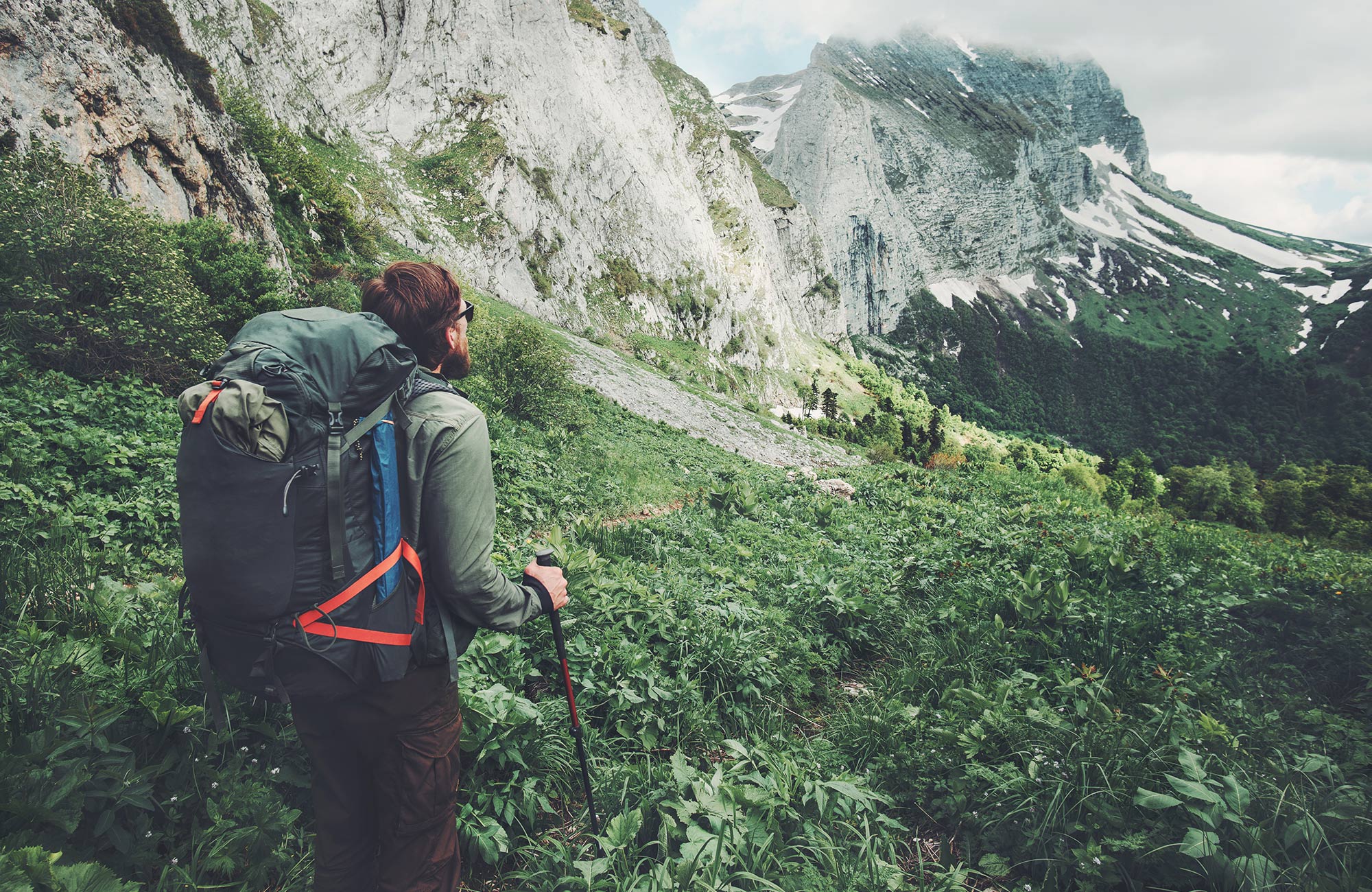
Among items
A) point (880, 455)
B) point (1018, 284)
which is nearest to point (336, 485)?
point (880, 455)

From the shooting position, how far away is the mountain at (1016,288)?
12744 centimetres

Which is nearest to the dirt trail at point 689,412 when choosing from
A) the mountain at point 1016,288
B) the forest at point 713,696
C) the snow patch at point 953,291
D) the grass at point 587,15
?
the forest at point 713,696

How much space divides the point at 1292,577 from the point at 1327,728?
2652 mm

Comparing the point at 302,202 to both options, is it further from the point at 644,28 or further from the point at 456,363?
the point at 644,28

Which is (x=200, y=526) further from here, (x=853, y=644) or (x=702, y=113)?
(x=702, y=113)

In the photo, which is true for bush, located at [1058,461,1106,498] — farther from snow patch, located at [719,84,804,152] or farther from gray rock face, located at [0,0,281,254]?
snow patch, located at [719,84,804,152]

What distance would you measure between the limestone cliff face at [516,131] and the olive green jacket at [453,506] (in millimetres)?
27230

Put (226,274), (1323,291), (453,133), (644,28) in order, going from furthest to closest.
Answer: (1323,291)
(644,28)
(453,133)
(226,274)

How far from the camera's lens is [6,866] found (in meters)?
1.48

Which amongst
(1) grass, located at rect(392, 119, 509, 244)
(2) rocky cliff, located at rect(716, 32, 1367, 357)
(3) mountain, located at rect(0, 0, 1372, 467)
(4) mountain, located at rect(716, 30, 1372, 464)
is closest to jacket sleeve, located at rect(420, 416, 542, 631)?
(3) mountain, located at rect(0, 0, 1372, 467)

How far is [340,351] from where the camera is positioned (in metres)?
2.03

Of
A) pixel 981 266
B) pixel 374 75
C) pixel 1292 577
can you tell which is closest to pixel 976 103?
pixel 981 266

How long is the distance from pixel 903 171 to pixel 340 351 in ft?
572

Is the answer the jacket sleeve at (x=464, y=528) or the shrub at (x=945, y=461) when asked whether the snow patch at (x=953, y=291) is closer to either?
the shrub at (x=945, y=461)
